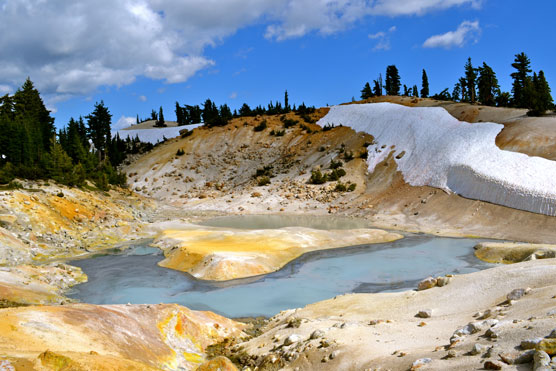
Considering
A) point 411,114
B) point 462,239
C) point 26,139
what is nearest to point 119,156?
point 26,139

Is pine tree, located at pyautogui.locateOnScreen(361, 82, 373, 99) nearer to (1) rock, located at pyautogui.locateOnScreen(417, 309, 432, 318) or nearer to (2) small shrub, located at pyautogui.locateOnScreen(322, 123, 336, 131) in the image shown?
(2) small shrub, located at pyautogui.locateOnScreen(322, 123, 336, 131)

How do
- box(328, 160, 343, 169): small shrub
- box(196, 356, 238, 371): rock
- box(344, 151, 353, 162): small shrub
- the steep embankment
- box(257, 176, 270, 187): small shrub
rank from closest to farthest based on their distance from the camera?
box(196, 356, 238, 371): rock → the steep embankment → box(328, 160, 343, 169): small shrub → box(344, 151, 353, 162): small shrub → box(257, 176, 270, 187): small shrub

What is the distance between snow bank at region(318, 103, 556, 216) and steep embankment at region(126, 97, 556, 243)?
87 cm

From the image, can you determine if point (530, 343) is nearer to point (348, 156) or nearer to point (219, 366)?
point (219, 366)

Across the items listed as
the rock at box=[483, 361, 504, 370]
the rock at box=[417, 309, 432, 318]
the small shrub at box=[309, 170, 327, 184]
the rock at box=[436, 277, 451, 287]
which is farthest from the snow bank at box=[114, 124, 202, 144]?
the rock at box=[483, 361, 504, 370]

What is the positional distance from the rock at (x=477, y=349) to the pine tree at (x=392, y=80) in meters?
84.3

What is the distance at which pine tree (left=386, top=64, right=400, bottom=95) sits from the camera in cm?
8568

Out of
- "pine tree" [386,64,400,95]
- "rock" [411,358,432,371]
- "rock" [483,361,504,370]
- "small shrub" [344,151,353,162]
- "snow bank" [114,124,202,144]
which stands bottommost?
"rock" [411,358,432,371]

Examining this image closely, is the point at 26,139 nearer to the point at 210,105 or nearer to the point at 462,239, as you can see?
the point at 462,239

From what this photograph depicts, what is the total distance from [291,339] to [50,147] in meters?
41.0

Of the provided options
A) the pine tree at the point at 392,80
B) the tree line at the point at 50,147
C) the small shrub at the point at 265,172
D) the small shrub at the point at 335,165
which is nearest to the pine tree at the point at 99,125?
the tree line at the point at 50,147

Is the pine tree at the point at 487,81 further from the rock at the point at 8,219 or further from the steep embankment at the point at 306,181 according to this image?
the rock at the point at 8,219

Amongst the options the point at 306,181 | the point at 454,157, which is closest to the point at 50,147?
the point at 306,181

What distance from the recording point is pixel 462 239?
27.9 m
